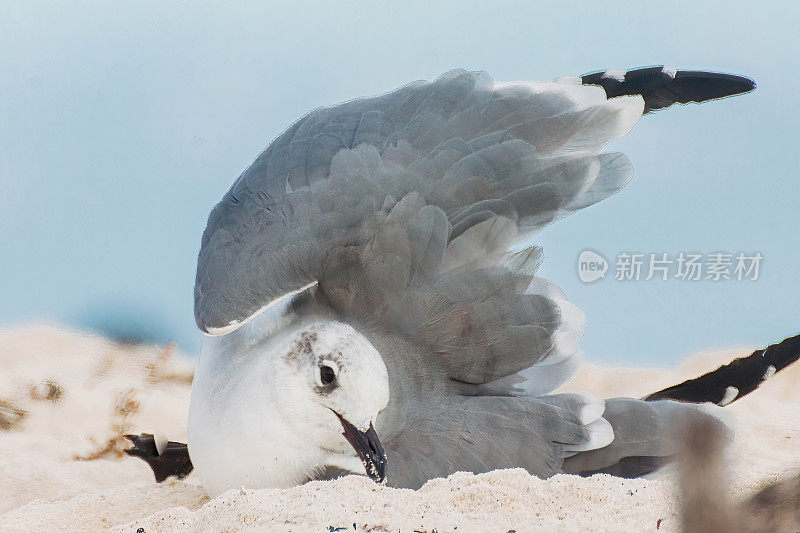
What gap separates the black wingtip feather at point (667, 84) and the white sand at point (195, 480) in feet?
3.34

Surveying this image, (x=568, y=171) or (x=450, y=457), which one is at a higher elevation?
(x=568, y=171)

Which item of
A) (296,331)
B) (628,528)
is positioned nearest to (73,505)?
(296,331)

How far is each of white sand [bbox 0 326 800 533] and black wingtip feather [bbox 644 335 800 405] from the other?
7.3 inches

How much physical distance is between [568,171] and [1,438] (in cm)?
222

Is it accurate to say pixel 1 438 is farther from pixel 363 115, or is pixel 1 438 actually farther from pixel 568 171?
pixel 568 171

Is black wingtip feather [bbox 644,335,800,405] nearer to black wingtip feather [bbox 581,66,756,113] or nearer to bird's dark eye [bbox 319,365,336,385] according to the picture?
black wingtip feather [bbox 581,66,756,113]

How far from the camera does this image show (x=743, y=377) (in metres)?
2.55

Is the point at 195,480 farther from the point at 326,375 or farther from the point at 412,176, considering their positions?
the point at 412,176

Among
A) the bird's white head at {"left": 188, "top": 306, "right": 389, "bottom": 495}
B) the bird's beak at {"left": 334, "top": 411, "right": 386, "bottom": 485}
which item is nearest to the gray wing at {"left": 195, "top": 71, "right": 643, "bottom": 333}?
the bird's white head at {"left": 188, "top": 306, "right": 389, "bottom": 495}

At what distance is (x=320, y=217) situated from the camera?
224 centimetres

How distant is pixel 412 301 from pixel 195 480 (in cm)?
104

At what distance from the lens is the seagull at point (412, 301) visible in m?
2.14

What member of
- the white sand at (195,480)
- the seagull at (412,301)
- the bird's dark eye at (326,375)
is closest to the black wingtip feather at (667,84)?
the seagull at (412,301)

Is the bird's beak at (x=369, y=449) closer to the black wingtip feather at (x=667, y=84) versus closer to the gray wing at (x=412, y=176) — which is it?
the gray wing at (x=412, y=176)
